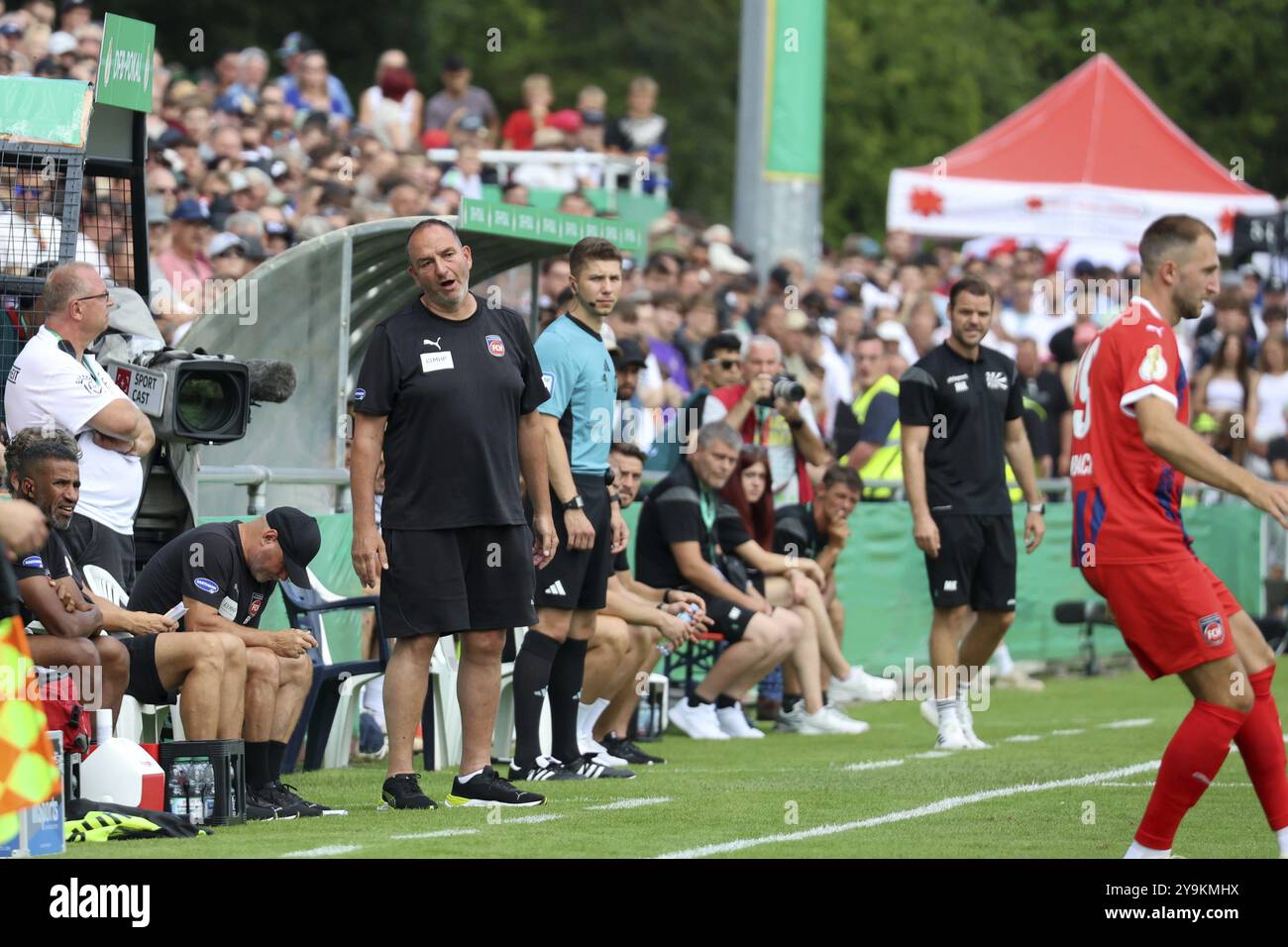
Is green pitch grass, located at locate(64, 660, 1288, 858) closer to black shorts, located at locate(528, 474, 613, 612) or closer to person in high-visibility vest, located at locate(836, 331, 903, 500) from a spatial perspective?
black shorts, located at locate(528, 474, 613, 612)

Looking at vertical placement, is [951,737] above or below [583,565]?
below

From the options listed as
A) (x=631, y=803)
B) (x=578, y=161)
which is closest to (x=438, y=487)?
(x=631, y=803)

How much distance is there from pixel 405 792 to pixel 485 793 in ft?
1.06

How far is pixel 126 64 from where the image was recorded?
35.0 ft

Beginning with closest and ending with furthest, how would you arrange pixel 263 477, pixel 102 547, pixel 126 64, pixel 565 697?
pixel 102 547 → pixel 565 697 → pixel 126 64 → pixel 263 477

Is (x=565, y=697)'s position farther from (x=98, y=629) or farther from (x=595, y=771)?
(x=98, y=629)

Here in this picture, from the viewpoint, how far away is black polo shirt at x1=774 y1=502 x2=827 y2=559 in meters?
14.0

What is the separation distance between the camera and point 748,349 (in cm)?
1355

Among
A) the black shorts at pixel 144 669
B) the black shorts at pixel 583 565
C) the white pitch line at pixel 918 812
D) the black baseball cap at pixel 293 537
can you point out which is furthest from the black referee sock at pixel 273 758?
the white pitch line at pixel 918 812

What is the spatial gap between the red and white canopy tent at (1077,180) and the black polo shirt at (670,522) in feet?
39.6

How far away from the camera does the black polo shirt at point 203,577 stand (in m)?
9.20

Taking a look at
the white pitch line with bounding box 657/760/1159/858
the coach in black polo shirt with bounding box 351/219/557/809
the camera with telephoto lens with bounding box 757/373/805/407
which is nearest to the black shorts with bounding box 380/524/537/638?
the coach in black polo shirt with bounding box 351/219/557/809

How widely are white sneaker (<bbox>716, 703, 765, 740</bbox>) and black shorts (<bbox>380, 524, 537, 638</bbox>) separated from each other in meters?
4.38
